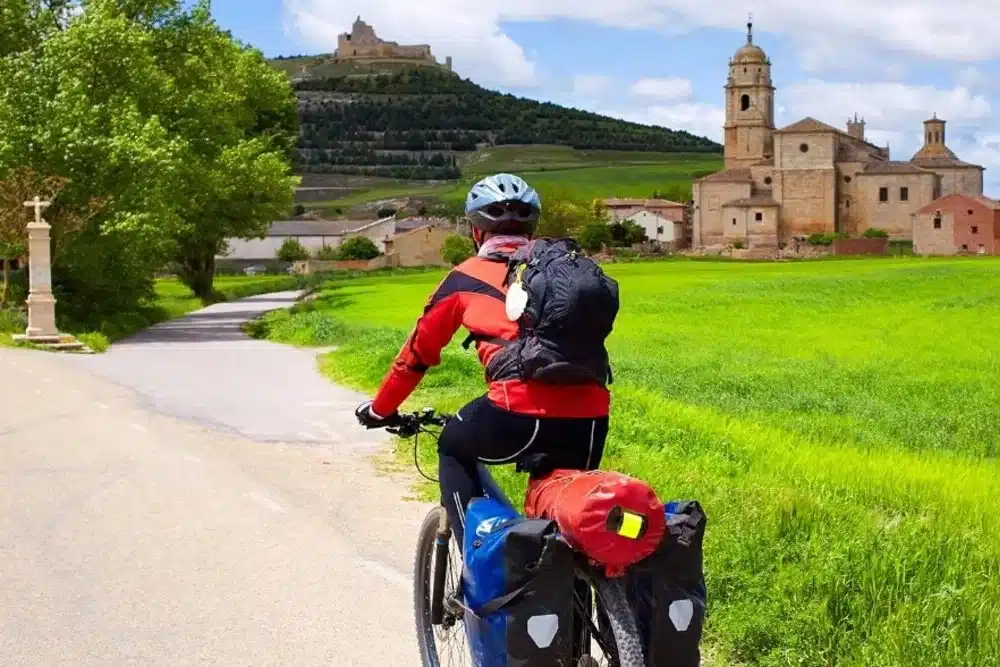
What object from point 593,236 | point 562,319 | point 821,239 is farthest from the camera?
point 821,239

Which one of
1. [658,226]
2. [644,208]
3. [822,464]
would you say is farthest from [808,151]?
[822,464]

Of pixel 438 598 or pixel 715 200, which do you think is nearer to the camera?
pixel 438 598

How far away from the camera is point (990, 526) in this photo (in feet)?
25.4

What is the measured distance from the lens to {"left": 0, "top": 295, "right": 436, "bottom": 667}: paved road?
6543 mm

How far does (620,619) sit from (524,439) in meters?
0.83

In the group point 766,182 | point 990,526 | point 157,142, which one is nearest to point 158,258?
point 157,142

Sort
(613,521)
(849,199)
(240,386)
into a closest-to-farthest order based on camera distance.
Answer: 1. (613,521)
2. (240,386)
3. (849,199)

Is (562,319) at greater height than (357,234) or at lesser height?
lesser

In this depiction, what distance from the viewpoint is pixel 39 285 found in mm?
31953

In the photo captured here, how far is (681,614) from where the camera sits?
4.15 m

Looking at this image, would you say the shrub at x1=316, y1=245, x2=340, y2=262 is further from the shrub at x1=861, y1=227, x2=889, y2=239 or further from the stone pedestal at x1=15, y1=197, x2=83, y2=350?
the stone pedestal at x1=15, y1=197, x2=83, y2=350

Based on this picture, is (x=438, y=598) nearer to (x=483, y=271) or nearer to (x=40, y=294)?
(x=483, y=271)

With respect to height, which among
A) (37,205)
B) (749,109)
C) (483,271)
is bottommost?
(483,271)

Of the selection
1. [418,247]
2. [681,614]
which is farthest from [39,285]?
[418,247]
